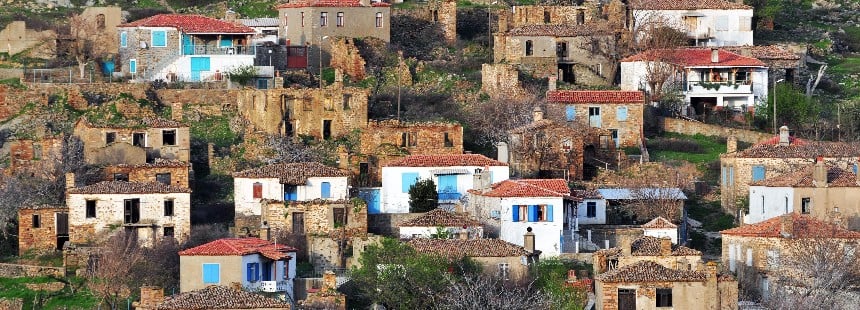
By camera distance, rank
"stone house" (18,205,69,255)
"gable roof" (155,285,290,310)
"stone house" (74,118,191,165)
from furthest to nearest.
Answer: "stone house" (74,118,191,165) < "stone house" (18,205,69,255) < "gable roof" (155,285,290,310)

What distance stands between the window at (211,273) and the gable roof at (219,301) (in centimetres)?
507

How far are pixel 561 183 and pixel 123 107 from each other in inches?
728

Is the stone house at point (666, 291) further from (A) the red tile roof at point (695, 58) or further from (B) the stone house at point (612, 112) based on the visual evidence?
(A) the red tile roof at point (695, 58)

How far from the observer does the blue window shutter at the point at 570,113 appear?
4099 inches

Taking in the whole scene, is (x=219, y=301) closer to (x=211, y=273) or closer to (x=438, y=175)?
(x=211, y=273)

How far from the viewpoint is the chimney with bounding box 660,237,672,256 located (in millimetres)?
83750

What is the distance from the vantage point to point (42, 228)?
301 ft

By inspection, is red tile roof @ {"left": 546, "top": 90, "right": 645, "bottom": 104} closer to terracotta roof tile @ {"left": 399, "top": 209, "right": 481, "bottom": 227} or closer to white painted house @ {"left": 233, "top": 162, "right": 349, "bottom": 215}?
white painted house @ {"left": 233, "top": 162, "right": 349, "bottom": 215}

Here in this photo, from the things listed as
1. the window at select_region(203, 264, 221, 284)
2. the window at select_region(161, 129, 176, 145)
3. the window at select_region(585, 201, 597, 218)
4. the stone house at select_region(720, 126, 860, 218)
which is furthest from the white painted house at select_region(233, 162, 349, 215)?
the stone house at select_region(720, 126, 860, 218)

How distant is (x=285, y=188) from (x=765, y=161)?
16.1 metres

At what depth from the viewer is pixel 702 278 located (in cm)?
8125

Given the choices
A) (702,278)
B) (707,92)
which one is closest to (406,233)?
(702,278)

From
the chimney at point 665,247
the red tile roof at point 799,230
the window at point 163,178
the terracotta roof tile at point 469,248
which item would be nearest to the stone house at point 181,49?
the window at point 163,178

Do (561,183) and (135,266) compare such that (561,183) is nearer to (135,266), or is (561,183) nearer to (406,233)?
(406,233)
